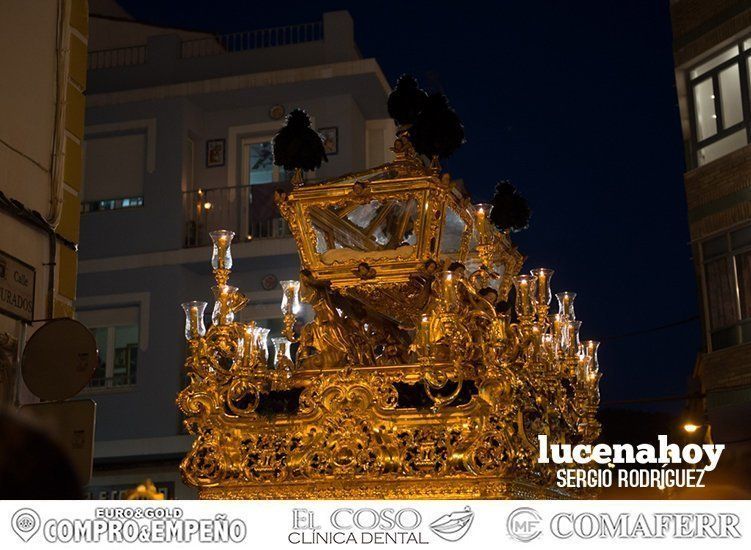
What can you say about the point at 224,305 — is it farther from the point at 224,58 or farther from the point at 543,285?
the point at 224,58

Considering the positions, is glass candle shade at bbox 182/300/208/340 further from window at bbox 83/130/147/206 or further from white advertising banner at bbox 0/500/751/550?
window at bbox 83/130/147/206

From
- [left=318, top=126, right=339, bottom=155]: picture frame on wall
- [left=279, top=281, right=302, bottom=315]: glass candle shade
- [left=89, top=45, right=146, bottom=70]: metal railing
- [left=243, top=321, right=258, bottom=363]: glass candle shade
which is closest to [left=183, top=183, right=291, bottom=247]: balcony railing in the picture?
[left=318, top=126, right=339, bottom=155]: picture frame on wall

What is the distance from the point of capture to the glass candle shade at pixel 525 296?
20.3 ft

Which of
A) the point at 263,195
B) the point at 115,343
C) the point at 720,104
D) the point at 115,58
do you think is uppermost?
the point at 115,58

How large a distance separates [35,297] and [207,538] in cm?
209

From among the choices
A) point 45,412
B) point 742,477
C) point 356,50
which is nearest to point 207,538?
point 45,412

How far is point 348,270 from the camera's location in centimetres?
591

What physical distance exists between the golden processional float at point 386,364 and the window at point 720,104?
5.57 metres

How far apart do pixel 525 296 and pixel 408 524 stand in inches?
100

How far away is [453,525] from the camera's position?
12.6 ft

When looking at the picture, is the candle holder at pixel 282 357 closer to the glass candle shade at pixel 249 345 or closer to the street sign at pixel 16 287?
the glass candle shade at pixel 249 345

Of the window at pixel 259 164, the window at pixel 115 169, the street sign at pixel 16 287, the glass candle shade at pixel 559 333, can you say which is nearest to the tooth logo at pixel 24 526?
the street sign at pixel 16 287

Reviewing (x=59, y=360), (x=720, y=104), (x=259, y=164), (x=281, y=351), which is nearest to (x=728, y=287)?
(x=720, y=104)

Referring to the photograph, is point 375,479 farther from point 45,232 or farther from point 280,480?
point 45,232
